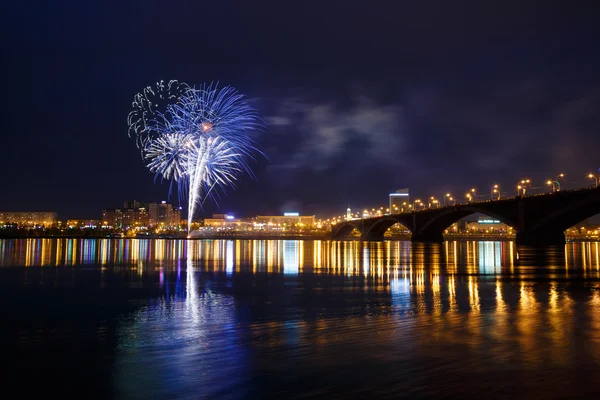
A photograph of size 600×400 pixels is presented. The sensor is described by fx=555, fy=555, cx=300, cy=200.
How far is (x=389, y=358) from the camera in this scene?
1128 cm

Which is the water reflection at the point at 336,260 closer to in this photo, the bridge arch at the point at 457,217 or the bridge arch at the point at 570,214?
the bridge arch at the point at 570,214

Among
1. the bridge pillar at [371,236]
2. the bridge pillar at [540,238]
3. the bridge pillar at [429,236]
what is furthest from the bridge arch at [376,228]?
the bridge pillar at [540,238]

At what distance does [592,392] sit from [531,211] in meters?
76.6

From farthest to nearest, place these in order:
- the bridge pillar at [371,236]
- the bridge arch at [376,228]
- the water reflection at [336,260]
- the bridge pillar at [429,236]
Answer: the bridge pillar at [371,236] → the bridge arch at [376,228] → the bridge pillar at [429,236] → the water reflection at [336,260]

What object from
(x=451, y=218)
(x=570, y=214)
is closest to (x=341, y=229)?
(x=451, y=218)

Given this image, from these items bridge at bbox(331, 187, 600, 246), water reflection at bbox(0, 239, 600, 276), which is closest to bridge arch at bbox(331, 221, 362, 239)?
bridge at bbox(331, 187, 600, 246)

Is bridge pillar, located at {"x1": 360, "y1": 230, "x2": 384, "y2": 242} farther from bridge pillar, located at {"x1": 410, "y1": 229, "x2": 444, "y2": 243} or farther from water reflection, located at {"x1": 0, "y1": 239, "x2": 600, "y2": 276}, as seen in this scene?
water reflection, located at {"x1": 0, "y1": 239, "x2": 600, "y2": 276}

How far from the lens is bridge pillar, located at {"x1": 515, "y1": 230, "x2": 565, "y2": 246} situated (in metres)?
78.5

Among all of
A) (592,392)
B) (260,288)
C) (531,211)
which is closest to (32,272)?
(260,288)

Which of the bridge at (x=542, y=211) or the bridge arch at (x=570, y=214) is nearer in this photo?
the bridge arch at (x=570, y=214)

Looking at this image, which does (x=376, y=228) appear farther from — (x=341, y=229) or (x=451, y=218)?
(x=451, y=218)

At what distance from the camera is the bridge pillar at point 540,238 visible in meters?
78.5

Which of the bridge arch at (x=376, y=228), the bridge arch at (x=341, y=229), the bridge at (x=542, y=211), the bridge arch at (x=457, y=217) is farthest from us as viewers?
the bridge arch at (x=341, y=229)

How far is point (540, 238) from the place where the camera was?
257 feet
